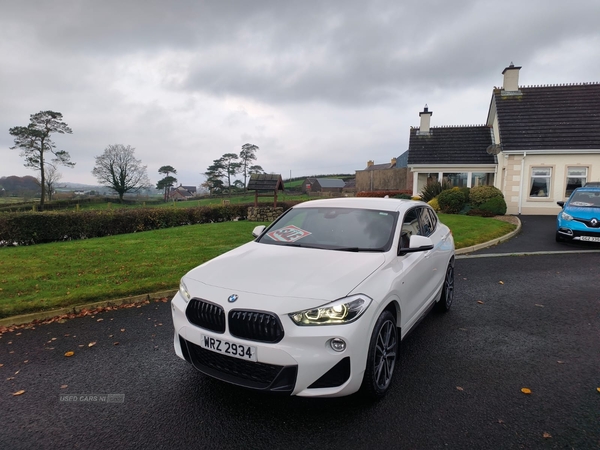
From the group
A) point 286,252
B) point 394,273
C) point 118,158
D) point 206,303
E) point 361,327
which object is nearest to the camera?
point 361,327

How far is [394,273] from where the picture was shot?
3324 millimetres

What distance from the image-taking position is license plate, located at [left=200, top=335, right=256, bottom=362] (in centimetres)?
265

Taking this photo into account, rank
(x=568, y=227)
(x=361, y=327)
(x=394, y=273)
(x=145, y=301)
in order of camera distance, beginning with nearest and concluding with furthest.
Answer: (x=361, y=327) → (x=394, y=273) → (x=145, y=301) → (x=568, y=227)

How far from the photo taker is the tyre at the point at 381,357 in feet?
9.30

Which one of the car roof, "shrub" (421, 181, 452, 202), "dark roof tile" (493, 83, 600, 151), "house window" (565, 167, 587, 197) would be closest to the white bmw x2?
the car roof

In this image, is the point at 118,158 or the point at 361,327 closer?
the point at 361,327

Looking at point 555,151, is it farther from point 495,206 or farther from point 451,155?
point 451,155

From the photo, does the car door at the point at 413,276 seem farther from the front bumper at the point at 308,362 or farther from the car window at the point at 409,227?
the front bumper at the point at 308,362

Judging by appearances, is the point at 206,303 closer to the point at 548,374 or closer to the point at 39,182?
the point at 548,374

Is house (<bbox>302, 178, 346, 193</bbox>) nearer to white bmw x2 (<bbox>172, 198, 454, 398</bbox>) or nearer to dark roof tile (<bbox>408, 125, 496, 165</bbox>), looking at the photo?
dark roof tile (<bbox>408, 125, 496, 165</bbox>)

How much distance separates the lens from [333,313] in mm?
2680

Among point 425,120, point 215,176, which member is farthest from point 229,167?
point 425,120

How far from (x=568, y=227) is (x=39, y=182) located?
5219 cm

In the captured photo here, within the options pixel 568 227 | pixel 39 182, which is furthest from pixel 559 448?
pixel 39 182
